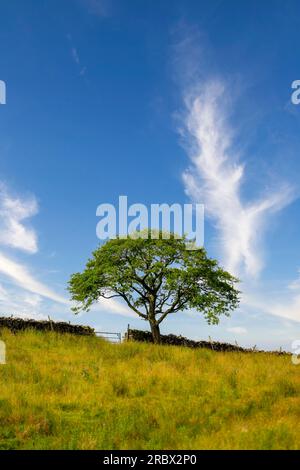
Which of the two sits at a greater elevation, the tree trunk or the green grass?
the tree trunk

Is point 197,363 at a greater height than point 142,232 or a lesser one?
lesser

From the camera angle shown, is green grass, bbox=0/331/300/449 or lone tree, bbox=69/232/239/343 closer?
green grass, bbox=0/331/300/449

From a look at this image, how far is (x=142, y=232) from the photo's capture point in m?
44.0

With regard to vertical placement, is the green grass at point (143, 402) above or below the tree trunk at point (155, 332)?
below

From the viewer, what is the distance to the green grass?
433 inches

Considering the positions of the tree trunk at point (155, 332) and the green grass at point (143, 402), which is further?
the tree trunk at point (155, 332)

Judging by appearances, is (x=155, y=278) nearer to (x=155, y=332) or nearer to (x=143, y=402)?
(x=155, y=332)

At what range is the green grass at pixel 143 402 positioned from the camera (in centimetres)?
1099

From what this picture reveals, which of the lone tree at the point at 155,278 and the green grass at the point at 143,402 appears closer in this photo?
the green grass at the point at 143,402

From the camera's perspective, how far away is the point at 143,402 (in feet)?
50.6
